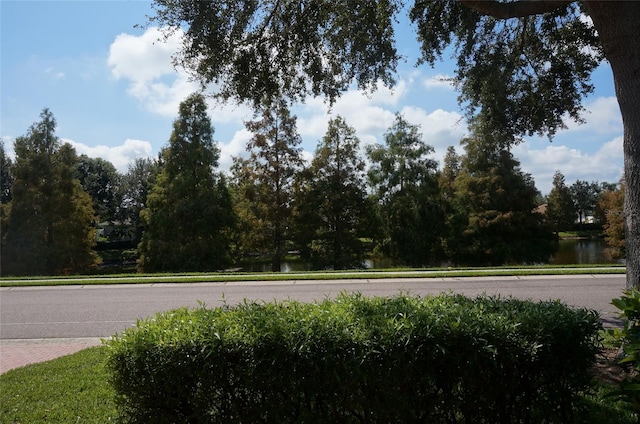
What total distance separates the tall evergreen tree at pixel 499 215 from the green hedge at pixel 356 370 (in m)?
31.6

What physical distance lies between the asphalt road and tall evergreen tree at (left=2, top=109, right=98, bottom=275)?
59.9 feet

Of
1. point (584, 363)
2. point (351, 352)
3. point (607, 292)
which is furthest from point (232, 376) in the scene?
point (607, 292)

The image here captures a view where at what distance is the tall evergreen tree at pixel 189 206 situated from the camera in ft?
100

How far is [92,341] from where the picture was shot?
855 cm

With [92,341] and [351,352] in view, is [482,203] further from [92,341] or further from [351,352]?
[351,352]

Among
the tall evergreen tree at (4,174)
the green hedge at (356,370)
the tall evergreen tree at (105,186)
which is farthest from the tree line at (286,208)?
the tall evergreen tree at (105,186)

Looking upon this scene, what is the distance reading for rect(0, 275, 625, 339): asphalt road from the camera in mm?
9859

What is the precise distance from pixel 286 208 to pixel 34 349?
24397 millimetres

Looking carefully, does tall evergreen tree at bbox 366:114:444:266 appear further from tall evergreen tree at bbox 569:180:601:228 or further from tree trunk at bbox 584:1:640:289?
tall evergreen tree at bbox 569:180:601:228

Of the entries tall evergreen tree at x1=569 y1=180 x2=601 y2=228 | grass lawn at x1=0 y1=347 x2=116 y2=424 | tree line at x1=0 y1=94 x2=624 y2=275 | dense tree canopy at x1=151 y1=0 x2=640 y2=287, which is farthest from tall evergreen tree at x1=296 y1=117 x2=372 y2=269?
tall evergreen tree at x1=569 y1=180 x2=601 y2=228

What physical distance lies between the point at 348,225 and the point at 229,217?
27.7ft

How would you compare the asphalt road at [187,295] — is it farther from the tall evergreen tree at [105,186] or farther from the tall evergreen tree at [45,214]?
the tall evergreen tree at [105,186]

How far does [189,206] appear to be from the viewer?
1216 inches

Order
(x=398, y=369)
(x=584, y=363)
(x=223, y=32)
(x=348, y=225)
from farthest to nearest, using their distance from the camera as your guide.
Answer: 1. (x=348, y=225)
2. (x=223, y=32)
3. (x=584, y=363)
4. (x=398, y=369)
